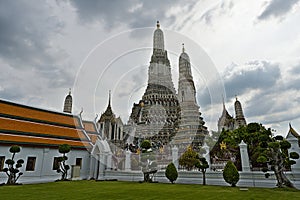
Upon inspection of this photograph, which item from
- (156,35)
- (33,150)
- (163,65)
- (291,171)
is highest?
(156,35)

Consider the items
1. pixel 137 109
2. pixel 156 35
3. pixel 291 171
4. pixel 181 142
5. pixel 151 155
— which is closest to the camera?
pixel 291 171

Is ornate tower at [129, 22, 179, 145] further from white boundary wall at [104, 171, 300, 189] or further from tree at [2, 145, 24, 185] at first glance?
tree at [2, 145, 24, 185]

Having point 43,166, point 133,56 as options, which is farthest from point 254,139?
point 43,166

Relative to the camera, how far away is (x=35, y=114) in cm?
1842

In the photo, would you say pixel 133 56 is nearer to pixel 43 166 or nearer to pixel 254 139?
pixel 254 139

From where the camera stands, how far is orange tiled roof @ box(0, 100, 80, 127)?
16.7 meters

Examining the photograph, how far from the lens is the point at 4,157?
1442cm

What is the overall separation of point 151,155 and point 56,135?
8.43 meters

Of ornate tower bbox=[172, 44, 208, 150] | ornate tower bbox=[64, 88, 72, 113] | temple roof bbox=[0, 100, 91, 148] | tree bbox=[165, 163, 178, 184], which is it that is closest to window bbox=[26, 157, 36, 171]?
temple roof bbox=[0, 100, 91, 148]

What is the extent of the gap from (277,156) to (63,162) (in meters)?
14.3

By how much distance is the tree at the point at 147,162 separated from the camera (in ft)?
50.1

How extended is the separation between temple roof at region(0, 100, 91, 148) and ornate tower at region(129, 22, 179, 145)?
1633 centimetres

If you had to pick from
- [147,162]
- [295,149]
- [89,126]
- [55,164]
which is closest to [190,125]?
[89,126]

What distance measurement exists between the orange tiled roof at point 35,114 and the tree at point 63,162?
402 cm
